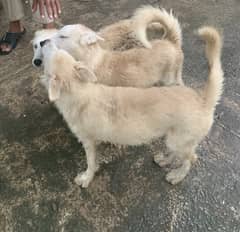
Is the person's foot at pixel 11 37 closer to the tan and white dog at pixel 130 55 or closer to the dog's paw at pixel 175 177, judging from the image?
the tan and white dog at pixel 130 55

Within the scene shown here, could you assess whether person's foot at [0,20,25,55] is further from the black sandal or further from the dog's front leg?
the dog's front leg

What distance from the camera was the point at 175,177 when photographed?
2367 millimetres

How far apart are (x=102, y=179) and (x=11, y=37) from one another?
1768 mm

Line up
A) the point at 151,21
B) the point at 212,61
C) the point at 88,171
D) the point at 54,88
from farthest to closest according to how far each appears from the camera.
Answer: the point at 151,21, the point at 88,171, the point at 212,61, the point at 54,88

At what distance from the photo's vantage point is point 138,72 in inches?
97.0

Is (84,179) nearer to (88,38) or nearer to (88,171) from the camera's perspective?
(88,171)

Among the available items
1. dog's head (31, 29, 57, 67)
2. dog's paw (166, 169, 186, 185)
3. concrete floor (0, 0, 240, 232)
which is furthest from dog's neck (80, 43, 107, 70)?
dog's paw (166, 169, 186, 185)

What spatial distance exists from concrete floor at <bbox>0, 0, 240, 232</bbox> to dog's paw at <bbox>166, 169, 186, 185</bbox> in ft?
0.12

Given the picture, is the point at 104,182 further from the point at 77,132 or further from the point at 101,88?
the point at 101,88

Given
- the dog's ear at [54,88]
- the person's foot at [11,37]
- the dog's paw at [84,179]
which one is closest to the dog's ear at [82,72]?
the dog's ear at [54,88]

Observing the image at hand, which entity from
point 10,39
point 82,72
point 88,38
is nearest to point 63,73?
point 82,72

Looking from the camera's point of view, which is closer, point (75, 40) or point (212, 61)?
point (212, 61)

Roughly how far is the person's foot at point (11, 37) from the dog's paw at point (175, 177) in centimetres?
193

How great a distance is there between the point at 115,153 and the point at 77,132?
44 centimetres
